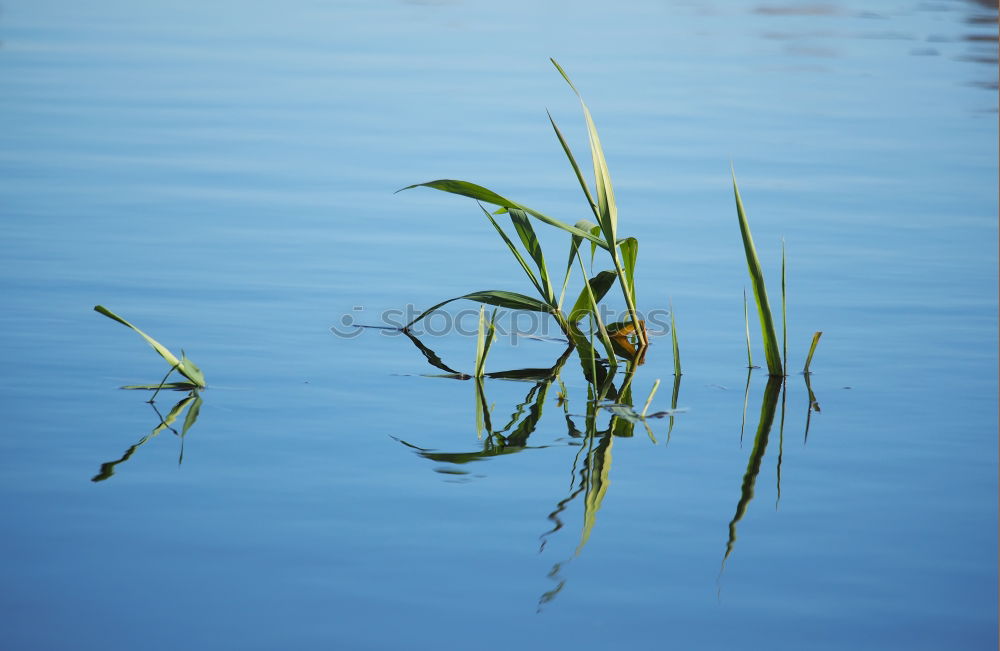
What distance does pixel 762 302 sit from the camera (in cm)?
310

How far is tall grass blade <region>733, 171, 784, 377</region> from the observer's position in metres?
3.06

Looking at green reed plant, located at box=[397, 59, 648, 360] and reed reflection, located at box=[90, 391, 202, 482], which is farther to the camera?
green reed plant, located at box=[397, 59, 648, 360]

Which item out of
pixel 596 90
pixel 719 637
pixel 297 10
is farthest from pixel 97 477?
pixel 297 10

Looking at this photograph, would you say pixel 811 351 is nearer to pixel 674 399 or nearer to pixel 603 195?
pixel 674 399

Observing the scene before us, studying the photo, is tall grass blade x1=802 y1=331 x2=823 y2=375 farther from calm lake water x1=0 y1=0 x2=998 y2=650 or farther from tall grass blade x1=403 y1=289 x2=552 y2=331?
tall grass blade x1=403 y1=289 x2=552 y2=331

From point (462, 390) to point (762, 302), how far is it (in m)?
0.83

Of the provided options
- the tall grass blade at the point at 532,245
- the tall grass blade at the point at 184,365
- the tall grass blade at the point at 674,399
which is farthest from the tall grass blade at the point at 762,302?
the tall grass blade at the point at 184,365

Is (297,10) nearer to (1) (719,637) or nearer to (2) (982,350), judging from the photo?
(2) (982,350)

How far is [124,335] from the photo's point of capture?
3.38m

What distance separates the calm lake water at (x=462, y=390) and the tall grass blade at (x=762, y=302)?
96 millimetres

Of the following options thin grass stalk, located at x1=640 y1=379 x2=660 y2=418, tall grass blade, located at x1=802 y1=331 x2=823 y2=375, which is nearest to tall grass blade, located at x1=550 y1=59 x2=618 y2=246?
thin grass stalk, located at x1=640 y1=379 x2=660 y2=418

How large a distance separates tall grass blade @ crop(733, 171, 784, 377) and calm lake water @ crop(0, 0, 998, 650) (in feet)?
0.32

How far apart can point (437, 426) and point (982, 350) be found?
5.56 ft

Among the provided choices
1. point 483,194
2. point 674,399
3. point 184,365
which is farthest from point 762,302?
point 184,365
